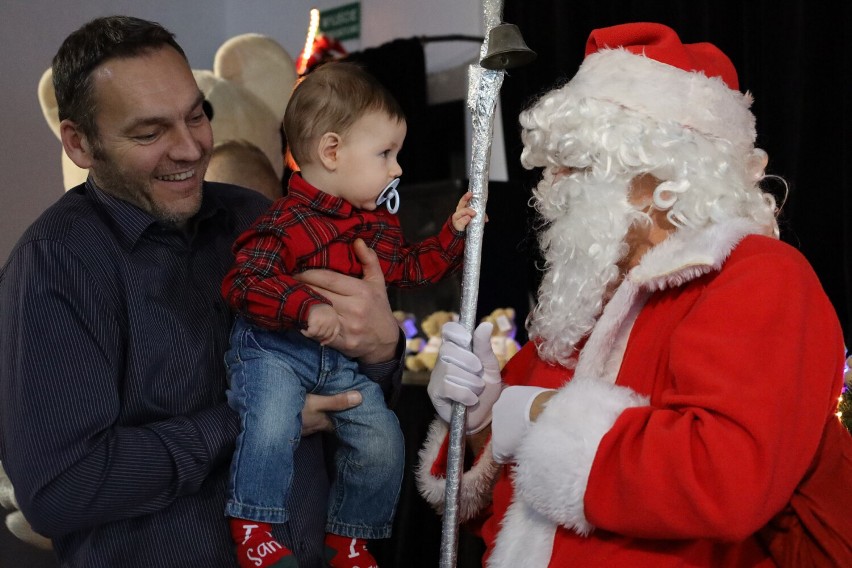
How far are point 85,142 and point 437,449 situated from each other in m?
1.00

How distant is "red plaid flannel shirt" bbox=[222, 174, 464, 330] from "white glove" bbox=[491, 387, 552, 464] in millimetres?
380

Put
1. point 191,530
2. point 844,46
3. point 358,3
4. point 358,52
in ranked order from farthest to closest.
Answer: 1. point 358,3
2. point 358,52
3. point 844,46
4. point 191,530

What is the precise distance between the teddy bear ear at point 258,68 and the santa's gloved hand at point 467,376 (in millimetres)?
2698

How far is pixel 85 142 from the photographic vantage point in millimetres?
1789

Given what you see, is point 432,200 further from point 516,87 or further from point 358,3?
point 358,3

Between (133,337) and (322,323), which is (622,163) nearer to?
(322,323)

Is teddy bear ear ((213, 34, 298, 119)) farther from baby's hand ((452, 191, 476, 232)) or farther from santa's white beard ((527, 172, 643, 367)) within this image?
santa's white beard ((527, 172, 643, 367))

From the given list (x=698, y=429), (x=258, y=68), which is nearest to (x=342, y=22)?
(x=258, y=68)

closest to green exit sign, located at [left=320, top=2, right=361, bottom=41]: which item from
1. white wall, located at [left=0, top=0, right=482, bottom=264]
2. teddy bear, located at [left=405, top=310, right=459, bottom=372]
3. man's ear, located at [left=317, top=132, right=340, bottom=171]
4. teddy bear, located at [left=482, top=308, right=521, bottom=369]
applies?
white wall, located at [left=0, top=0, right=482, bottom=264]

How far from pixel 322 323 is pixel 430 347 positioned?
2.16 metres

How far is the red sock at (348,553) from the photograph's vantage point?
181cm

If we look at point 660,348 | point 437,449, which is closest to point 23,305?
point 437,449

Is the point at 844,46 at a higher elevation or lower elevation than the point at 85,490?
higher

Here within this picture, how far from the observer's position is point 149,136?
5.81ft
